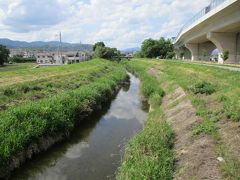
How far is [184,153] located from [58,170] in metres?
5.11

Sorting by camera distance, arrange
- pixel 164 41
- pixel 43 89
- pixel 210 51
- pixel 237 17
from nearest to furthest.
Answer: pixel 43 89 < pixel 237 17 < pixel 210 51 < pixel 164 41

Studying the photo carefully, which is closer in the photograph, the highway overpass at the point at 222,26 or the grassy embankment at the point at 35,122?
the grassy embankment at the point at 35,122

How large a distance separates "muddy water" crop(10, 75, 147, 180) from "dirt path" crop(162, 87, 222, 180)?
2765 millimetres

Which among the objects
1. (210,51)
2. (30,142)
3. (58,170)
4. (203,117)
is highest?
(210,51)

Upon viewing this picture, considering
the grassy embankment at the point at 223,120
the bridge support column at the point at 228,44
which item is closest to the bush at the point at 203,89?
the grassy embankment at the point at 223,120

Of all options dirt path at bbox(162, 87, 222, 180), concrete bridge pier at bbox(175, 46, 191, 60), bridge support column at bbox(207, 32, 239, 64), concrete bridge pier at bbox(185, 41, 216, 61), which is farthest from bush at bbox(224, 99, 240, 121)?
concrete bridge pier at bbox(175, 46, 191, 60)

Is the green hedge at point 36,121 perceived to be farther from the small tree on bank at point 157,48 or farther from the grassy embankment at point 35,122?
the small tree on bank at point 157,48

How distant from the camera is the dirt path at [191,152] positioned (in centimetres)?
789

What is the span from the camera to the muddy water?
445 inches

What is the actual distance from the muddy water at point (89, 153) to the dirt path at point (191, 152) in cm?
277

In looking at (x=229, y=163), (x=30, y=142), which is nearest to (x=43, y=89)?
(x=30, y=142)

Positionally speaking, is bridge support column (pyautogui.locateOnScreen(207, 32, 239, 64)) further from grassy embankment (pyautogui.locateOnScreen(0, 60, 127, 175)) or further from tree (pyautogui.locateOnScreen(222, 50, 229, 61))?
grassy embankment (pyautogui.locateOnScreen(0, 60, 127, 175))

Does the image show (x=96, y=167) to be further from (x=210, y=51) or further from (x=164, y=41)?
(x=164, y=41)

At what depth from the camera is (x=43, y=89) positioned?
72.2ft
